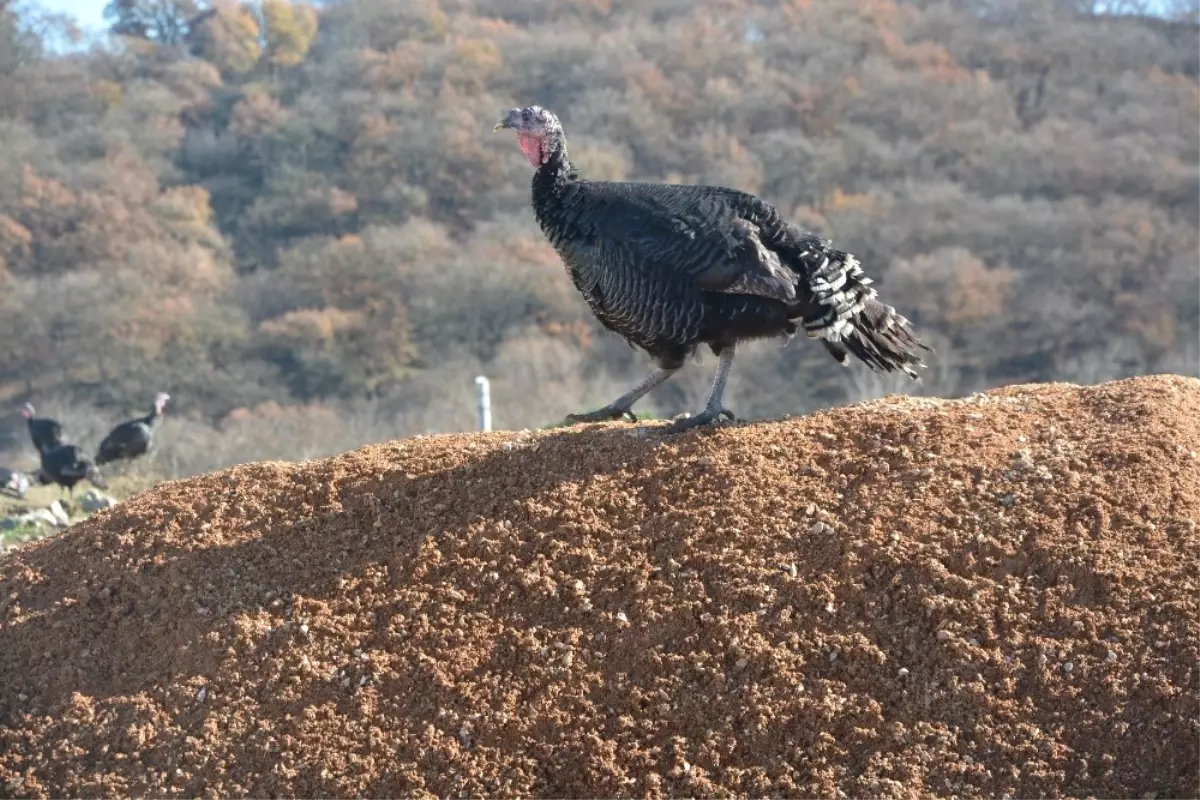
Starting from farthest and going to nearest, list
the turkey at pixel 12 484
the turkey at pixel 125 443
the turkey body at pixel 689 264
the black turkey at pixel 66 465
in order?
the turkey at pixel 125 443, the turkey at pixel 12 484, the black turkey at pixel 66 465, the turkey body at pixel 689 264

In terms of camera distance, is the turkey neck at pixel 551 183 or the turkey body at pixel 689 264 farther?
the turkey neck at pixel 551 183

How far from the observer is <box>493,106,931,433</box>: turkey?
4.48 metres

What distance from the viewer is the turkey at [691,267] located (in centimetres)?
448

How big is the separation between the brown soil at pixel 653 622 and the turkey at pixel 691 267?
48 centimetres

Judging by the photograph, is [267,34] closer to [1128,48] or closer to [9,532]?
[1128,48]

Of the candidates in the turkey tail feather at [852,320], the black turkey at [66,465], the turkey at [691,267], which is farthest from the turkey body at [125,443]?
the turkey tail feather at [852,320]

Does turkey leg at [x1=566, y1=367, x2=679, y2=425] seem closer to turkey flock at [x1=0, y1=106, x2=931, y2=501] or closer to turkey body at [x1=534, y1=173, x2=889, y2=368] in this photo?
turkey flock at [x1=0, y1=106, x2=931, y2=501]

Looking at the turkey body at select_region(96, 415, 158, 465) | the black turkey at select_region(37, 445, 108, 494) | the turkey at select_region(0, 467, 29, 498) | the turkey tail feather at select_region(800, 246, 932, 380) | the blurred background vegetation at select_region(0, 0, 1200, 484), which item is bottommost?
the turkey at select_region(0, 467, 29, 498)

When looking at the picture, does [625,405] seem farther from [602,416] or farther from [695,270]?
[695,270]

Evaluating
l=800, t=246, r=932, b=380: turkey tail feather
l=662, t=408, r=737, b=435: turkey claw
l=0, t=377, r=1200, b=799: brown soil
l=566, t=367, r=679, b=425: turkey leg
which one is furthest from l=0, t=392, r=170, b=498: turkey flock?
l=800, t=246, r=932, b=380: turkey tail feather

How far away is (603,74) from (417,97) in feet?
23.2

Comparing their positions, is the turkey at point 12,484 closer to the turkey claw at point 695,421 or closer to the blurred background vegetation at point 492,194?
the blurred background vegetation at point 492,194

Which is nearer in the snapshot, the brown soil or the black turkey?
the brown soil

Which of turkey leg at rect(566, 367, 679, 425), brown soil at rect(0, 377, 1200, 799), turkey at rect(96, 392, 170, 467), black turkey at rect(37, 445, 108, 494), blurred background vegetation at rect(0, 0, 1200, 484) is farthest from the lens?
blurred background vegetation at rect(0, 0, 1200, 484)
